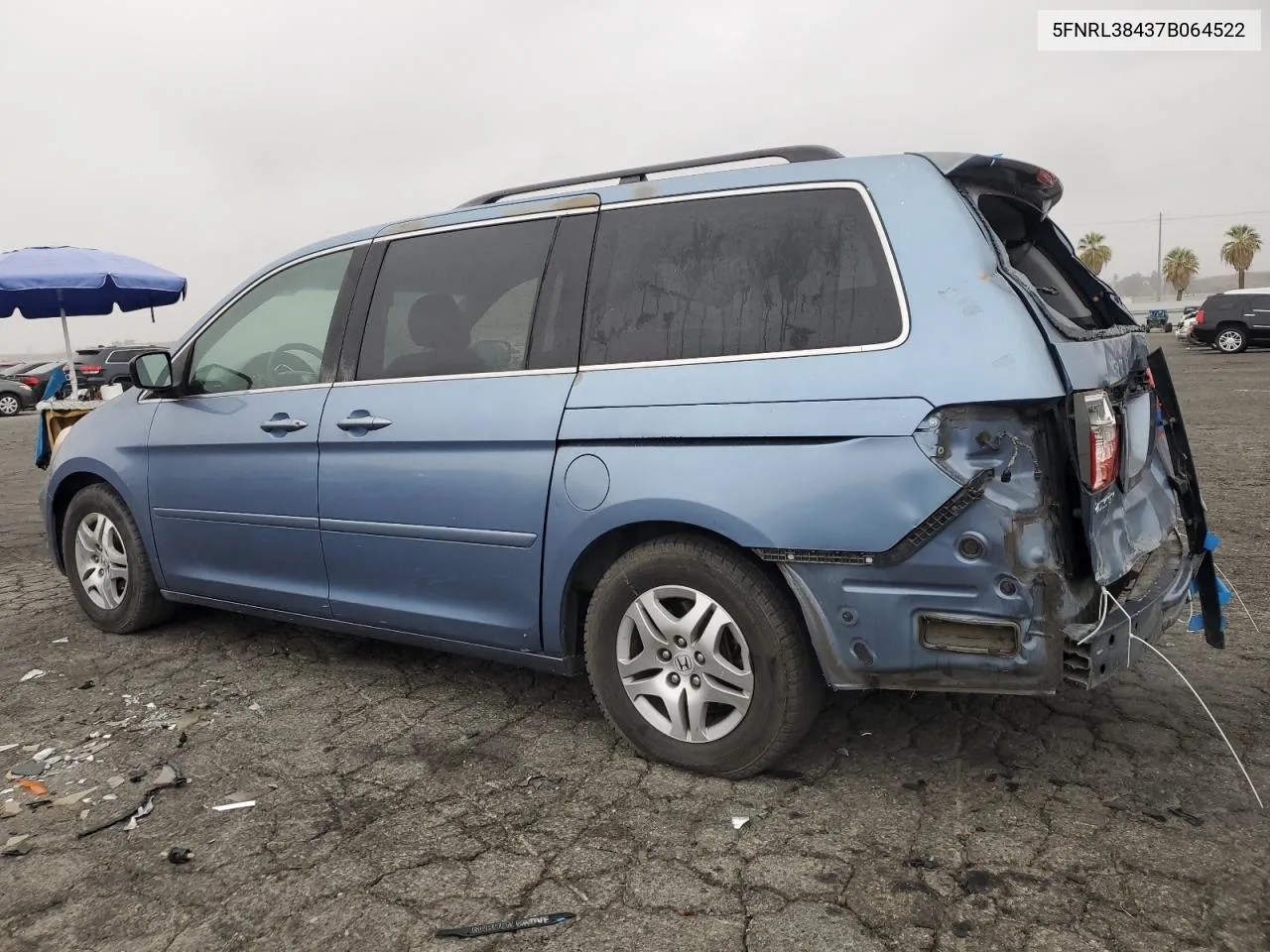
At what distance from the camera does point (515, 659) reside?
3.24 m

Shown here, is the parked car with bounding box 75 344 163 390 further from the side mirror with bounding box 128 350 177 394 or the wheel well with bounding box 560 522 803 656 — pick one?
the wheel well with bounding box 560 522 803 656

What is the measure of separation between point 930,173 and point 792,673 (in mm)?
1461

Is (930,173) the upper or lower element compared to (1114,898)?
upper

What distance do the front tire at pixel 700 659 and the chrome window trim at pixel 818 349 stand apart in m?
0.54

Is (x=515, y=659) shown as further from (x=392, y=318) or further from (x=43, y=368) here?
(x=43, y=368)

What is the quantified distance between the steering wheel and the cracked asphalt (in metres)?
1.27

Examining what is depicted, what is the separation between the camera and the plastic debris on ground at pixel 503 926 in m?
2.17

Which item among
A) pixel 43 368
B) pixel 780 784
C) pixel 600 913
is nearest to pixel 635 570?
pixel 780 784

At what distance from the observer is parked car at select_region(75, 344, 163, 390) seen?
22375 millimetres

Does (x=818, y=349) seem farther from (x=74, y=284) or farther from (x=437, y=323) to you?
(x=74, y=284)

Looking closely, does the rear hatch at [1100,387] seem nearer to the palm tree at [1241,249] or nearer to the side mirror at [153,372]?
the side mirror at [153,372]

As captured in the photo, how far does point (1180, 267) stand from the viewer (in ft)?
333

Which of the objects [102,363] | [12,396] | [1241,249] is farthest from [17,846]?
[1241,249]

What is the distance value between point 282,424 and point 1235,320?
27786 mm
